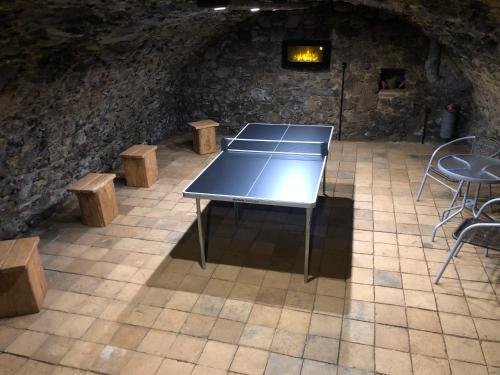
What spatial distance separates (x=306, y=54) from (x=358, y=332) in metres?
5.35

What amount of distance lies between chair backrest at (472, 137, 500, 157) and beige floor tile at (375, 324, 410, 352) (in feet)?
8.53

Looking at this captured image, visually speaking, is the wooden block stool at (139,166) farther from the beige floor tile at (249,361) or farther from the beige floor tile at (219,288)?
the beige floor tile at (249,361)

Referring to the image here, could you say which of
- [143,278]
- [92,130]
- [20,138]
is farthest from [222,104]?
[143,278]

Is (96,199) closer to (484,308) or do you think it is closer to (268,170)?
(268,170)

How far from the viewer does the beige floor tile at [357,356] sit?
8.96ft

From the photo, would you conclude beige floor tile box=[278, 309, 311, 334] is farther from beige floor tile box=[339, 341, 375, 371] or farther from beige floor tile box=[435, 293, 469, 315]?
beige floor tile box=[435, 293, 469, 315]

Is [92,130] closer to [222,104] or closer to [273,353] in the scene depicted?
Result: [222,104]

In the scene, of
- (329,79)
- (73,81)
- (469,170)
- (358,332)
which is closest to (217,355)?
(358,332)

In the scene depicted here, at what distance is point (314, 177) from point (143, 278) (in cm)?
186

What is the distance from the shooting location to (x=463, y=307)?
3217 millimetres

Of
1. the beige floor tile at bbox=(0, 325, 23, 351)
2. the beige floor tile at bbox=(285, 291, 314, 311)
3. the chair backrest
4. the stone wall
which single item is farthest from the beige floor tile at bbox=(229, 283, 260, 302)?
the stone wall

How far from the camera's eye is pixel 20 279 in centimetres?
315

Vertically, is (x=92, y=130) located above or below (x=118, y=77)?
below

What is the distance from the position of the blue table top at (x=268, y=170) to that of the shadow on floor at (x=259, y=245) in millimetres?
829
